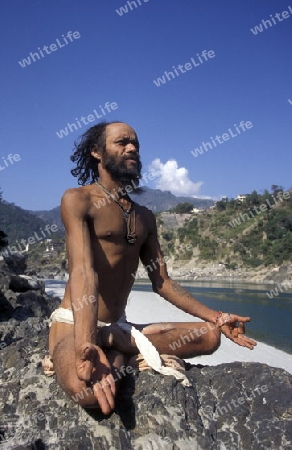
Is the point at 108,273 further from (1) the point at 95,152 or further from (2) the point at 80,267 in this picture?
(1) the point at 95,152

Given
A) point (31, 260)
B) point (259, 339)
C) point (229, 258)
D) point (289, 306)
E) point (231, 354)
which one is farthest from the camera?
point (31, 260)

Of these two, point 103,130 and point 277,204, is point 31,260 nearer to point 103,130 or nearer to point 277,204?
point 277,204

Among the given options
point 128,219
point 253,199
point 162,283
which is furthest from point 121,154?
point 253,199

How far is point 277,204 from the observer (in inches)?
3081

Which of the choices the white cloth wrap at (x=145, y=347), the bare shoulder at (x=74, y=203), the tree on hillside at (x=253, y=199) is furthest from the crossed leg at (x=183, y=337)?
the tree on hillside at (x=253, y=199)

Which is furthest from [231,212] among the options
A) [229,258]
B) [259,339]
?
[259,339]

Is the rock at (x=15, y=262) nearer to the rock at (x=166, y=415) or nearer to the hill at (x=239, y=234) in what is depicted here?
the rock at (x=166, y=415)

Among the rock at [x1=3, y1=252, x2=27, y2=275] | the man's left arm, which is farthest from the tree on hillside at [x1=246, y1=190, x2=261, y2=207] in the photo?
the man's left arm

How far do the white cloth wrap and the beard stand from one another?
0.84m

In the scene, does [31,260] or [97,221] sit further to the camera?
[31,260]

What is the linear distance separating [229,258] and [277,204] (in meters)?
13.3

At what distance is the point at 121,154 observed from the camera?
287 centimetres

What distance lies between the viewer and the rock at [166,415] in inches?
88.5

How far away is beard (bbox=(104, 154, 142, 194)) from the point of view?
2857 millimetres
